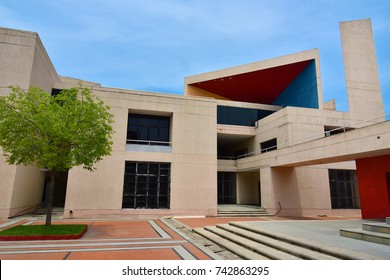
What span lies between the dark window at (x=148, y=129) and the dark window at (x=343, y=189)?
1597cm

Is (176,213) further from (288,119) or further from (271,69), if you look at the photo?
(271,69)

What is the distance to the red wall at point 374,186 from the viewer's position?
1562 centimetres

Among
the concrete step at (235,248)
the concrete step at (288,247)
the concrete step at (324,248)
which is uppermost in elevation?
the concrete step at (324,248)

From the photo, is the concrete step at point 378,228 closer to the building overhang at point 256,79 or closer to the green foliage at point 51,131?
the green foliage at point 51,131

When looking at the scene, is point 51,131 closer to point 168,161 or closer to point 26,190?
point 26,190

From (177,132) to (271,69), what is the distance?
45.7 feet

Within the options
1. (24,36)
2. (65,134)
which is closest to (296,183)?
(65,134)

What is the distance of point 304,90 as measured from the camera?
2791cm

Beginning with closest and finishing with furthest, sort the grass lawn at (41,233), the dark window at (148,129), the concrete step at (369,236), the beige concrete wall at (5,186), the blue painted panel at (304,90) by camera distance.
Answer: the concrete step at (369,236)
the grass lawn at (41,233)
the beige concrete wall at (5,186)
the dark window at (148,129)
the blue painted panel at (304,90)

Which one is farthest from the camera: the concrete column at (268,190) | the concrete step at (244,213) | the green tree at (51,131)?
the concrete column at (268,190)

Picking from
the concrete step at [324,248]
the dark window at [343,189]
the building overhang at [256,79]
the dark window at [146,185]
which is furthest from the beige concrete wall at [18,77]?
the dark window at [343,189]

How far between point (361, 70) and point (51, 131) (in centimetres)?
2810

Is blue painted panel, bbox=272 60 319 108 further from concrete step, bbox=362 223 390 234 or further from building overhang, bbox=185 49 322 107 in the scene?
concrete step, bbox=362 223 390 234

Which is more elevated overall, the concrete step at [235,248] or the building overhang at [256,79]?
the building overhang at [256,79]
